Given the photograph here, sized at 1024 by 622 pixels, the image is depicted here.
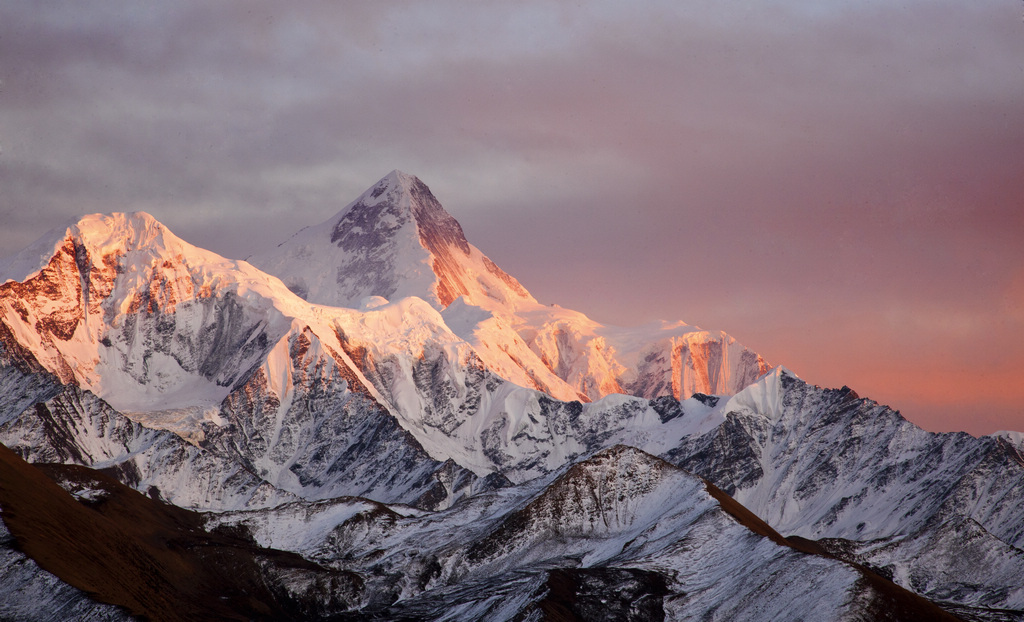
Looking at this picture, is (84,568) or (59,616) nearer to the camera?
(59,616)

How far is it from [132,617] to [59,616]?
10675 mm

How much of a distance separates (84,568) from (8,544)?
1522 cm

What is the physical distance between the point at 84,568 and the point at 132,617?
17.3 metres

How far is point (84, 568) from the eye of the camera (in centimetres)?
19788

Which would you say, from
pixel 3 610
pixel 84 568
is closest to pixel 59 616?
pixel 3 610

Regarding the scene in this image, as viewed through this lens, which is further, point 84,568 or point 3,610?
point 84,568

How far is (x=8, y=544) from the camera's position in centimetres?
18550

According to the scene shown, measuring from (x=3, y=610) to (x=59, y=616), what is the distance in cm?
777

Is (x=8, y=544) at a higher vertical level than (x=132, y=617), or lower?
higher

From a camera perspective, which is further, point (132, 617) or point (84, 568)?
point (84, 568)

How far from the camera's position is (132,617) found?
185 meters

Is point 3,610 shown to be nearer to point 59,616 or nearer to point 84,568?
point 59,616

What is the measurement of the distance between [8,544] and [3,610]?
34.8 feet

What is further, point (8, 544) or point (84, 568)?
point (84, 568)
